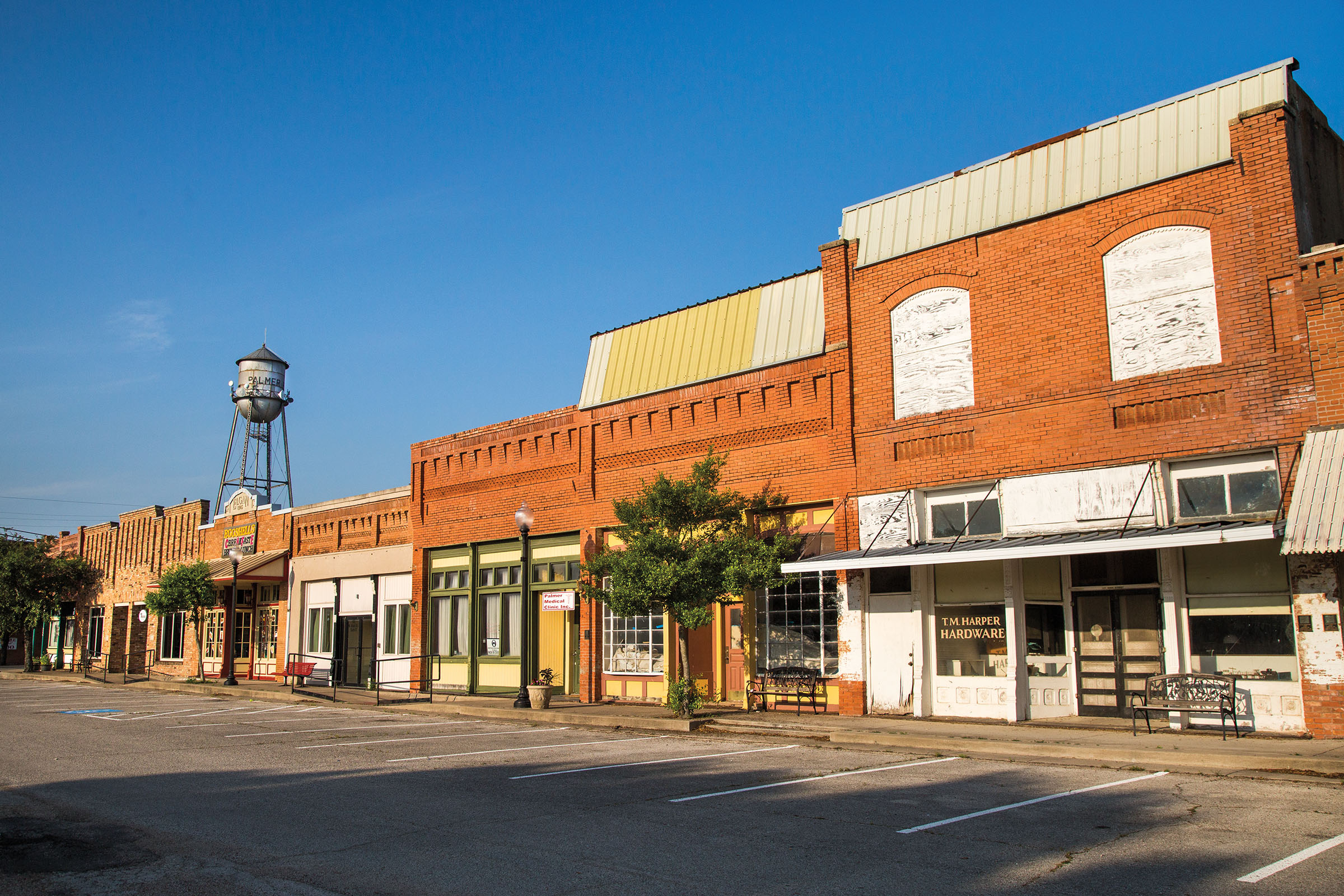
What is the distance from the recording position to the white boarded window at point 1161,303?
47.7ft

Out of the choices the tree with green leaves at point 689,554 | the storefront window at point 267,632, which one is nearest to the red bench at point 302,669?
the storefront window at point 267,632

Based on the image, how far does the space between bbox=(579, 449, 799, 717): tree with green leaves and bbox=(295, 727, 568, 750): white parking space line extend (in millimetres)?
2684

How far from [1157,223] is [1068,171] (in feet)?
6.24

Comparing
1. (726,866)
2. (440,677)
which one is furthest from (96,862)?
(440,677)

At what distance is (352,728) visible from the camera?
733 inches

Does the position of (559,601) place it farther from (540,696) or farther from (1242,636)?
(1242,636)

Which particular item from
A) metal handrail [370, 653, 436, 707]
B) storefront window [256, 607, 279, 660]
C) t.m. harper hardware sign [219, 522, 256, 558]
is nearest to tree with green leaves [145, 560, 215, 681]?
t.m. harper hardware sign [219, 522, 256, 558]

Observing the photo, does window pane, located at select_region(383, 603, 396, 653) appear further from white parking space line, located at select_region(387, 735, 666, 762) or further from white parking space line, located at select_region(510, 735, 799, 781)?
white parking space line, located at select_region(510, 735, 799, 781)

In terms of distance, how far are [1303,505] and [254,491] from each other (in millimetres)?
43191

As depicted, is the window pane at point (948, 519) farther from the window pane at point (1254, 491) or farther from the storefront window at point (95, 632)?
the storefront window at point (95, 632)

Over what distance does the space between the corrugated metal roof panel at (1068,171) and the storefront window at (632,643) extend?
919cm

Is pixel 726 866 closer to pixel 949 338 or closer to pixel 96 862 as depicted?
pixel 96 862

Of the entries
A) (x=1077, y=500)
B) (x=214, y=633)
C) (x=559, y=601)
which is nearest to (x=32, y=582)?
(x=214, y=633)

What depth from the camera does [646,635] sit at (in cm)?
2212
